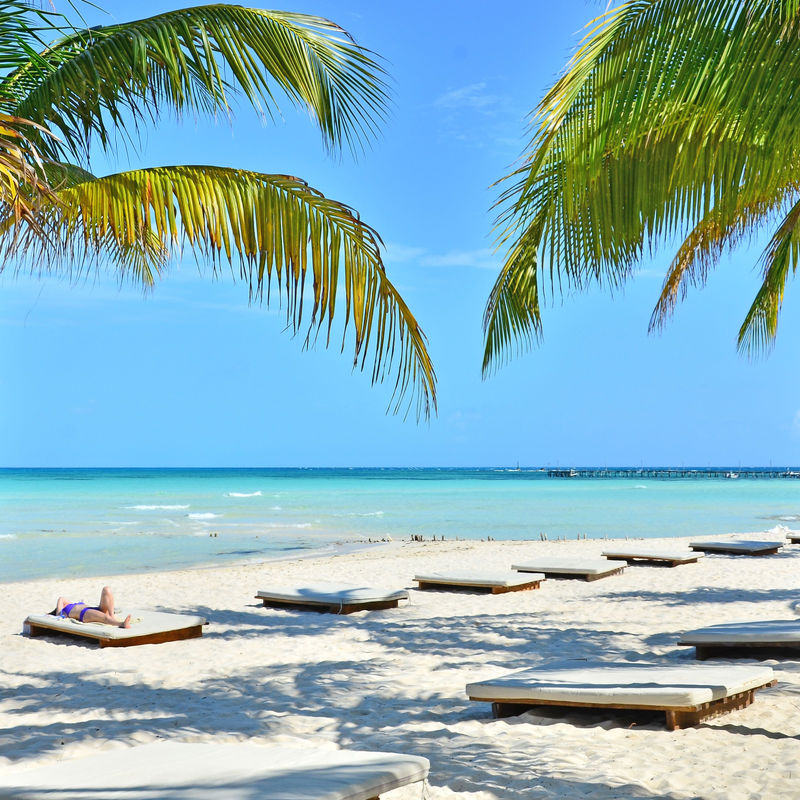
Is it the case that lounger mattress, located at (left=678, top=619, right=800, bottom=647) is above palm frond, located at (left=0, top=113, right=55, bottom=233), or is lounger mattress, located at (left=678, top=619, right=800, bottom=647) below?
below

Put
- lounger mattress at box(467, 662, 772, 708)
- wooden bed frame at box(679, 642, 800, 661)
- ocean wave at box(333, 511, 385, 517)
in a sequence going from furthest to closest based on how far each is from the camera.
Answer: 1. ocean wave at box(333, 511, 385, 517)
2. wooden bed frame at box(679, 642, 800, 661)
3. lounger mattress at box(467, 662, 772, 708)

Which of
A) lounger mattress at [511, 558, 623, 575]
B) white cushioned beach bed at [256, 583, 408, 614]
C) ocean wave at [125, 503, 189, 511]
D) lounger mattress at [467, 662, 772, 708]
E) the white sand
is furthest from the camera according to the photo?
ocean wave at [125, 503, 189, 511]

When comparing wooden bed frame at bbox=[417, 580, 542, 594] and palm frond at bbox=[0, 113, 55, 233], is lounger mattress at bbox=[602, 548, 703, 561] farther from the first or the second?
palm frond at bbox=[0, 113, 55, 233]

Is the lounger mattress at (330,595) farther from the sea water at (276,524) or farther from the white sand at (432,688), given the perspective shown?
the sea water at (276,524)

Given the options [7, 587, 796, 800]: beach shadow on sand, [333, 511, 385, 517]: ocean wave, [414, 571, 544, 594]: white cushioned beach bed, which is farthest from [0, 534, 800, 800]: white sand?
[333, 511, 385, 517]: ocean wave

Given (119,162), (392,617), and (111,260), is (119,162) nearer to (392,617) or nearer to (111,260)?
(111,260)

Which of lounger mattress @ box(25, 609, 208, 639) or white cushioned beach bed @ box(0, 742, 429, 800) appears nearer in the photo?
white cushioned beach bed @ box(0, 742, 429, 800)

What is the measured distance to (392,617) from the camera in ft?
28.7

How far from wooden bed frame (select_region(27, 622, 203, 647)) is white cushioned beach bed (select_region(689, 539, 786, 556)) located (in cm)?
948

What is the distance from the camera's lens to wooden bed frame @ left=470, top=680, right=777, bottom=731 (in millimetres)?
4410

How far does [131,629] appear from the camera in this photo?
722 cm

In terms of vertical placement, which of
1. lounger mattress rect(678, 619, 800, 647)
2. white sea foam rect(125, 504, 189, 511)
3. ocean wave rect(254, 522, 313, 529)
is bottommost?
white sea foam rect(125, 504, 189, 511)

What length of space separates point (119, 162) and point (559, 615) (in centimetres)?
650

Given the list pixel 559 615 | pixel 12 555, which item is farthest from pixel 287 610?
pixel 12 555
